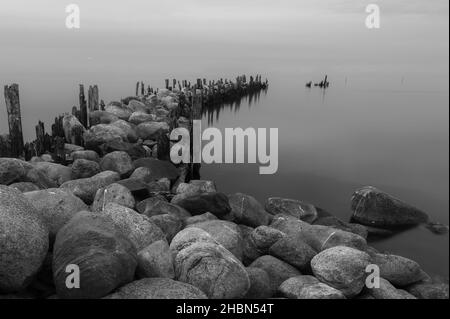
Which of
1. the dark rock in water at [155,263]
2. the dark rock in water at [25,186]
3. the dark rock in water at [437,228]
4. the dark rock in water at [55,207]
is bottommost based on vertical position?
the dark rock in water at [437,228]

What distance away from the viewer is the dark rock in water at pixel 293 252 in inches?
308

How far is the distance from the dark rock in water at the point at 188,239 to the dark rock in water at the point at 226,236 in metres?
0.51

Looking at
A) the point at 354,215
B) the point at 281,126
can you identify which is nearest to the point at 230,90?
the point at 281,126

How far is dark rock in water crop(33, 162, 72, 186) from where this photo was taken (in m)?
11.9

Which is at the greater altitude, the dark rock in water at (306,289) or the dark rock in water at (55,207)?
the dark rock in water at (55,207)

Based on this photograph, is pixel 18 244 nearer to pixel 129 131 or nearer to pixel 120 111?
pixel 129 131

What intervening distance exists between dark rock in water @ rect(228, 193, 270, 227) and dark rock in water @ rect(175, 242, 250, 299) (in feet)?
12.8

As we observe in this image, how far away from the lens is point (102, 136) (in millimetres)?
15211

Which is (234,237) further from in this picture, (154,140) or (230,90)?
(230,90)

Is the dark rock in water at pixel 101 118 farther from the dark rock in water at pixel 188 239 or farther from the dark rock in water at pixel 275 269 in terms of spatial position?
the dark rock in water at pixel 275 269

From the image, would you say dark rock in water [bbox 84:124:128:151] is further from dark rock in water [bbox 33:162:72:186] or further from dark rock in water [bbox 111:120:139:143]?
dark rock in water [bbox 33:162:72:186]

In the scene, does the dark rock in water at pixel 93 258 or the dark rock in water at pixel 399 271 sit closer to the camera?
the dark rock in water at pixel 93 258

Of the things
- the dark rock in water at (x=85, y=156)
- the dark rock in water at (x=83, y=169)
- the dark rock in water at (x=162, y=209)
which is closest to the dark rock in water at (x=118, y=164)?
the dark rock in water at (x=83, y=169)

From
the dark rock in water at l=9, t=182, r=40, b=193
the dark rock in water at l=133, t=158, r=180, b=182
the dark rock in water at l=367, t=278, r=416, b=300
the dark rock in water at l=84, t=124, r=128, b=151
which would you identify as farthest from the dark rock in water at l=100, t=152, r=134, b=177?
the dark rock in water at l=367, t=278, r=416, b=300
